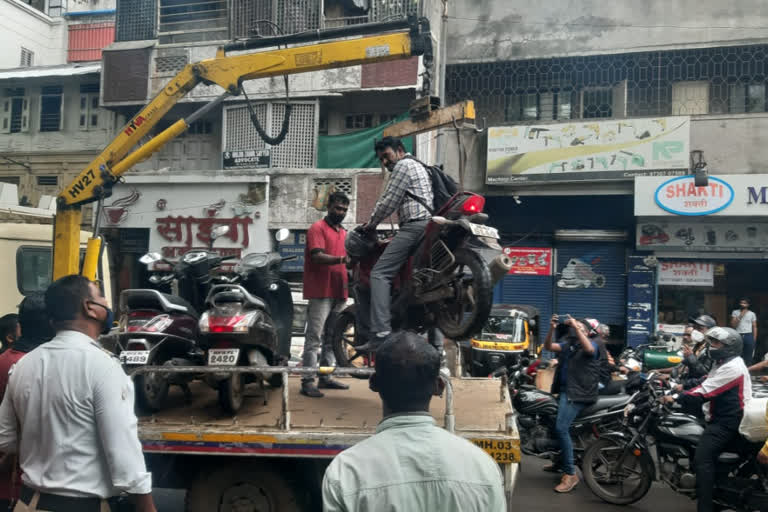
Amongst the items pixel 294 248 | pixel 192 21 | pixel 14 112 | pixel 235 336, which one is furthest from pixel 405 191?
pixel 14 112

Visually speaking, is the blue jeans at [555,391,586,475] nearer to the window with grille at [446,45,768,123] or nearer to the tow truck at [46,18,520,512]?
the tow truck at [46,18,520,512]

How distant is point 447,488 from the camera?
182 centimetres

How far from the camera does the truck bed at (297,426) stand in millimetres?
4328

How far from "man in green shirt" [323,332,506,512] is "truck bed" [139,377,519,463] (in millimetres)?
2373

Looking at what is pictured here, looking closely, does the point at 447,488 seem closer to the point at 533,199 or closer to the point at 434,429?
the point at 434,429

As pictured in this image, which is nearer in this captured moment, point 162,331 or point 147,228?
point 162,331

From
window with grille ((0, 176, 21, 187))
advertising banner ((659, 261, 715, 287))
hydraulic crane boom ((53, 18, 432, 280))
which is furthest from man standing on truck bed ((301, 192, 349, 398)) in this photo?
window with grille ((0, 176, 21, 187))

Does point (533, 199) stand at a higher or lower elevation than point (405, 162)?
higher

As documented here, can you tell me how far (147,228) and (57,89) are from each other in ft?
18.8

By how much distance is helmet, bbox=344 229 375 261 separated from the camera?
5461 mm

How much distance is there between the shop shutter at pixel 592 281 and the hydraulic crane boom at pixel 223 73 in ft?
32.5

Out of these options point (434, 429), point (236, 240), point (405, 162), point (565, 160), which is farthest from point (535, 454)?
point (236, 240)

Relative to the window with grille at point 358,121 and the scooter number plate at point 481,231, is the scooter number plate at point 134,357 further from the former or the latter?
the window with grille at point 358,121

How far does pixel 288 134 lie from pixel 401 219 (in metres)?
12.4
